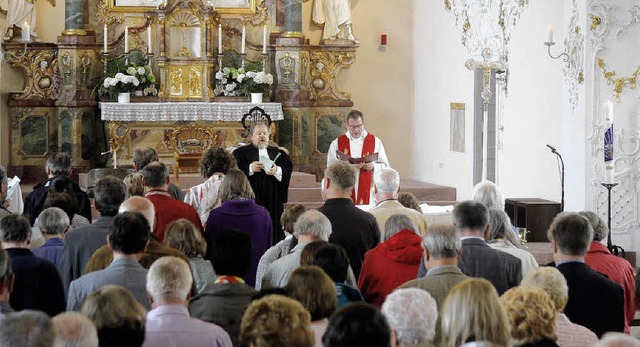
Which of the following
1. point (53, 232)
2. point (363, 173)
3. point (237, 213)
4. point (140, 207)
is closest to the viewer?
point (140, 207)

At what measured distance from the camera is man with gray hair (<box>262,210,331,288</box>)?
7.16 metres

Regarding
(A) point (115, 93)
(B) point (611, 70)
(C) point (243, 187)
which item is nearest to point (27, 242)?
(C) point (243, 187)

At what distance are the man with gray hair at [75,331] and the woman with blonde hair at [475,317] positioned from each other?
1.52 meters

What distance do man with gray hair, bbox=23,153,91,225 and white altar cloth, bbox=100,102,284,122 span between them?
25.6 feet

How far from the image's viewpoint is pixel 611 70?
13.4m

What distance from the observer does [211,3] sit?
20.0m

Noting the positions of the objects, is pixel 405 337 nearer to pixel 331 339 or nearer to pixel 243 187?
pixel 331 339

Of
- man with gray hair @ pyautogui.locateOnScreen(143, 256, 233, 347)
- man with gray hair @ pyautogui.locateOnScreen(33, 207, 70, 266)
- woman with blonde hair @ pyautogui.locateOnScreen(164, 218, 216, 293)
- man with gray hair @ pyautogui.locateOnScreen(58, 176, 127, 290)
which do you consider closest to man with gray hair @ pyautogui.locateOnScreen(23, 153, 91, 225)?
man with gray hair @ pyautogui.locateOnScreen(33, 207, 70, 266)

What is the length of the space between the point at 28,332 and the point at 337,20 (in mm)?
15978

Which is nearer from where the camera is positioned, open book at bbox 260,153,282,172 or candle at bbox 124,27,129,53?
open book at bbox 260,153,282,172

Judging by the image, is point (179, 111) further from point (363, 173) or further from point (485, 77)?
point (363, 173)

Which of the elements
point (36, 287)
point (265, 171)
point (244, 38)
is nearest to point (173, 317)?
point (36, 287)

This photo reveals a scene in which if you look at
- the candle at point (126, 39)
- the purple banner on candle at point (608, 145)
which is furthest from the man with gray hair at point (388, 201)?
the candle at point (126, 39)

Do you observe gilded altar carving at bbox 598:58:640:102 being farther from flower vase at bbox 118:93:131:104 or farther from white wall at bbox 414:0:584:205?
flower vase at bbox 118:93:131:104
